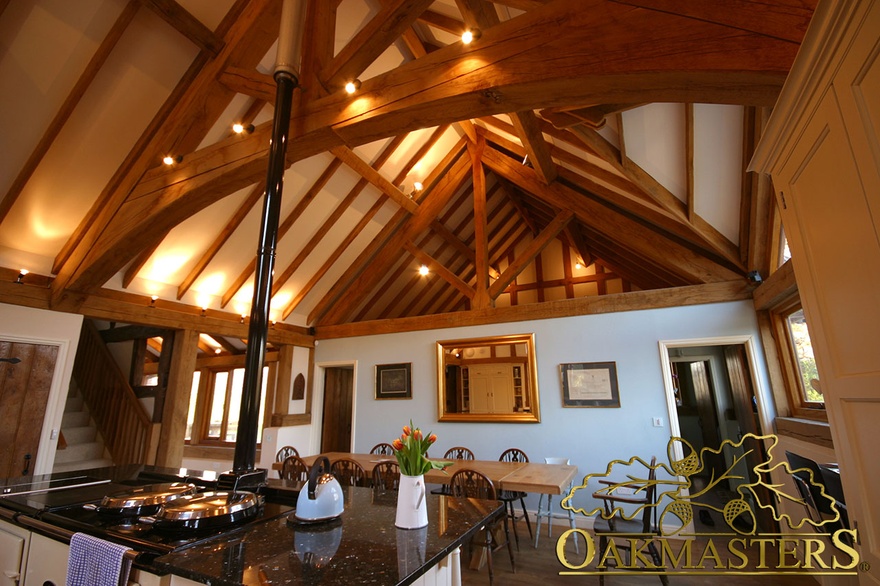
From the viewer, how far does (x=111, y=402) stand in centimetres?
639

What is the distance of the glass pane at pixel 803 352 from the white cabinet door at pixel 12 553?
222 inches

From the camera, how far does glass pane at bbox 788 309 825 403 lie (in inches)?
154

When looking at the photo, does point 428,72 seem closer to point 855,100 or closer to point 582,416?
point 855,100

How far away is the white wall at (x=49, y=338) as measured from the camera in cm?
403

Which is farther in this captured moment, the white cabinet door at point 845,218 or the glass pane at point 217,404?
the glass pane at point 217,404

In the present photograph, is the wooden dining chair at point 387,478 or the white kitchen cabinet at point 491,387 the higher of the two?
the white kitchen cabinet at point 491,387

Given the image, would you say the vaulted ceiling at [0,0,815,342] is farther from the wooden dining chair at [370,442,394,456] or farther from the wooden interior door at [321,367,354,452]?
the wooden dining chair at [370,442,394,456]

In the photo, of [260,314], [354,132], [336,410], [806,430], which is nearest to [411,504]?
[260,314]

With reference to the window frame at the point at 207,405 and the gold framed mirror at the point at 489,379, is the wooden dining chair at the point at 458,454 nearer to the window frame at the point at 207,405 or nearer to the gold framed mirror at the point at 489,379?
the gold framed mirror at the point at 489,379

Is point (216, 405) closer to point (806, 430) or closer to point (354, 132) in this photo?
point (354, 132)

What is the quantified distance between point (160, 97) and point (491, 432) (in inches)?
211

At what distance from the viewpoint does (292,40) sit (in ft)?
9.46

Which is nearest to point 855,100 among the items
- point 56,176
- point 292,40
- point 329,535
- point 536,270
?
point 329,535

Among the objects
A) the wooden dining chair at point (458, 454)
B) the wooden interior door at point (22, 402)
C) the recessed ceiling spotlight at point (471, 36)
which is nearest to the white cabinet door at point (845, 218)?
the recessed ceiling spotlight at point (471, 36)
